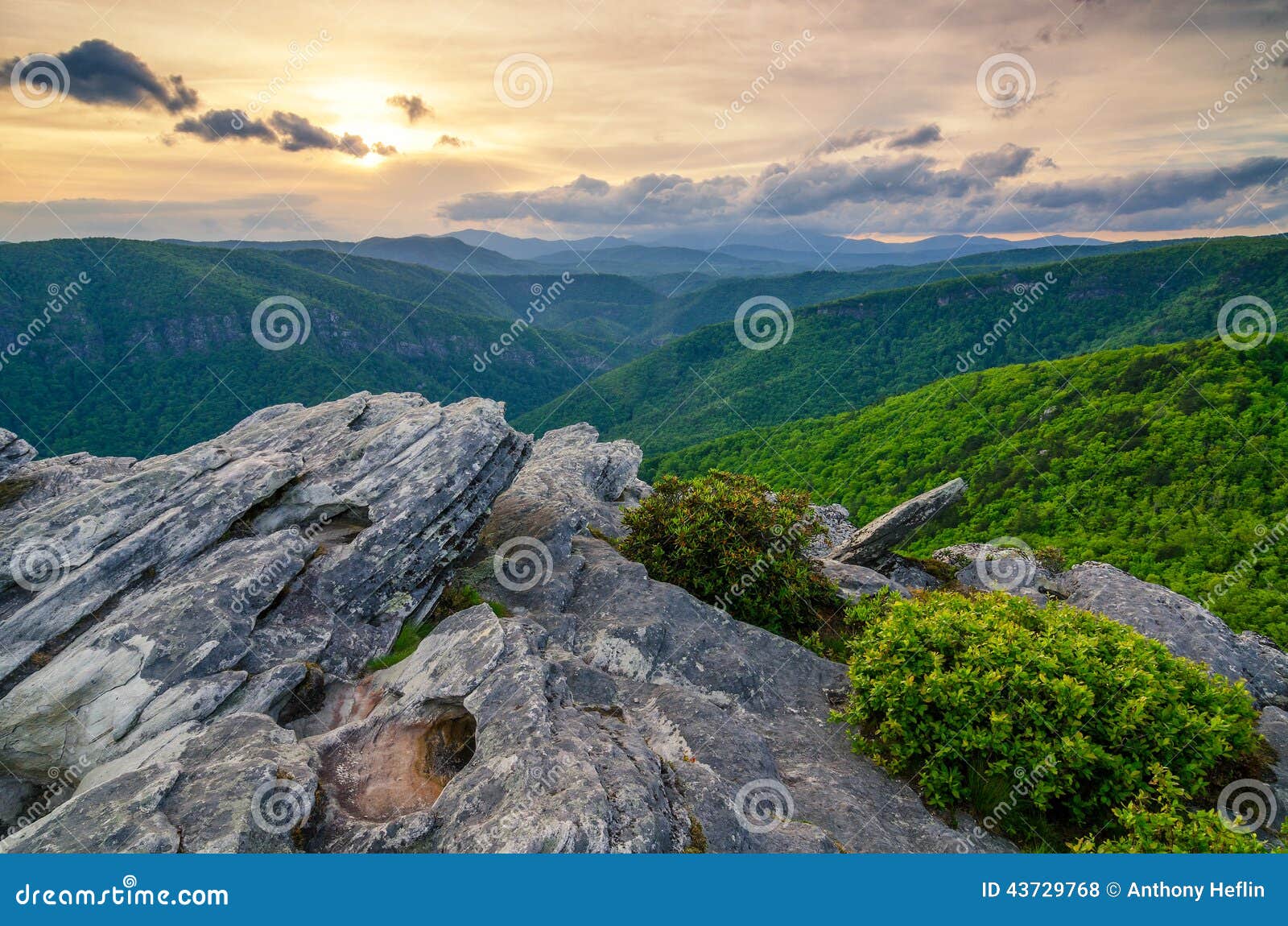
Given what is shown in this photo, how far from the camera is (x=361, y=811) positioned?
8.41m

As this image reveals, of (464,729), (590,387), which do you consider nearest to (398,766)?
(464,729)

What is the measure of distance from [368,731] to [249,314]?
186m

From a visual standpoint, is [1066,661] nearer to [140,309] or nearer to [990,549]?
[990,549]

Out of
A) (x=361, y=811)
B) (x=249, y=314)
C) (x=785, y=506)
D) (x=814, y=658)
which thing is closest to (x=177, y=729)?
(x=361, y=811)

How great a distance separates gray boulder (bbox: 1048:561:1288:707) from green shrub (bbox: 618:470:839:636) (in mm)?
7119

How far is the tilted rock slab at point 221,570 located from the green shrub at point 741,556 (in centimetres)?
471

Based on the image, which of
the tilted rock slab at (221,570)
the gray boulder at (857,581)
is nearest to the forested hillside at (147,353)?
the tilted rock slab at (221,570)

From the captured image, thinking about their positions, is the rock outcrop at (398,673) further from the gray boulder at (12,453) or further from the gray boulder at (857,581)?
the gray boulder at (857,581)

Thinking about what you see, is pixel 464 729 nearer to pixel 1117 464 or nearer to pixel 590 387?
pixel 1117 464

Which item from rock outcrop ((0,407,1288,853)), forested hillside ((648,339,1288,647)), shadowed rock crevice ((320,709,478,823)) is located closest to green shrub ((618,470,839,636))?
rock outcrop ((0,407,1288,853))

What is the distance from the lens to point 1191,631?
14828mm

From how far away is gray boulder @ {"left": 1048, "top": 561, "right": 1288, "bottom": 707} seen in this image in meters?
13.9

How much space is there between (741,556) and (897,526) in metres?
8.20

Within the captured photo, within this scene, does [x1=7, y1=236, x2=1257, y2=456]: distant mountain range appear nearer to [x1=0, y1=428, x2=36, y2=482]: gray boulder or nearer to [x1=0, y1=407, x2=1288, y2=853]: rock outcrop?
[x1=0, y1=428, x2=36, y2=482]: gray boulder
